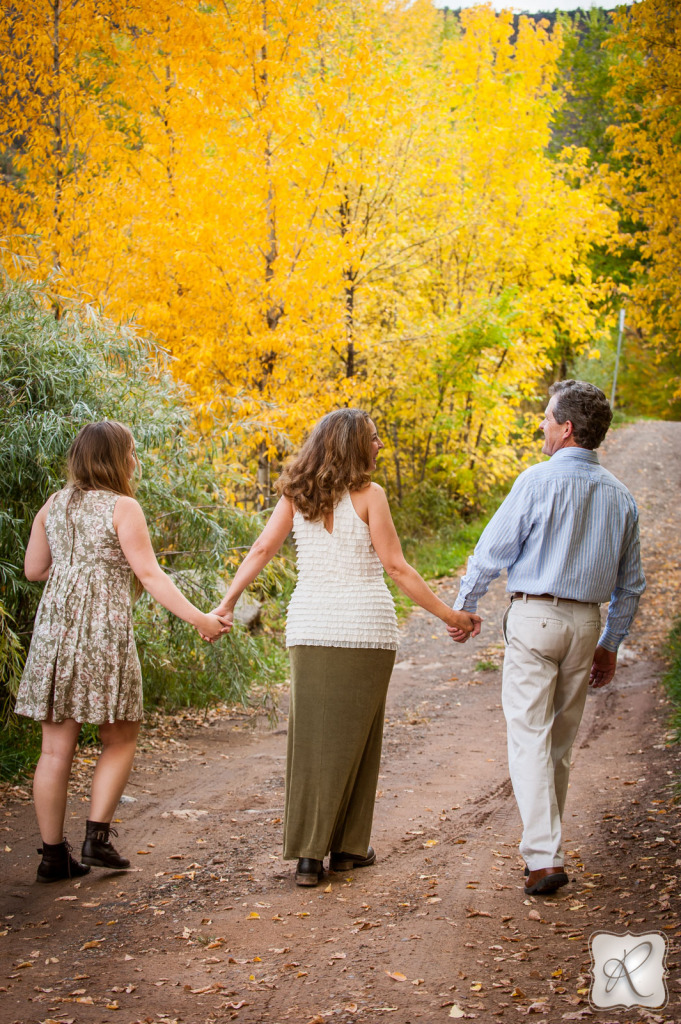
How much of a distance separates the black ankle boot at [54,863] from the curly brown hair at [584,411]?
9.20ft

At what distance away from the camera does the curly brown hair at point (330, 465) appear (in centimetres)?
379

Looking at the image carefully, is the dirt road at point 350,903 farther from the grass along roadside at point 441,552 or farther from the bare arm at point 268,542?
the grass along roadside at point 441,552

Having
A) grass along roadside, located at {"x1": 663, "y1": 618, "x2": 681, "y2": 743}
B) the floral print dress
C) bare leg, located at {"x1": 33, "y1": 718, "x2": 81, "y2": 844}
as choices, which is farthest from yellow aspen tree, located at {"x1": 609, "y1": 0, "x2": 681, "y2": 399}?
bare leg, located at {"x1": 33, "y1": 718, "x2": 81, "y2": 844}

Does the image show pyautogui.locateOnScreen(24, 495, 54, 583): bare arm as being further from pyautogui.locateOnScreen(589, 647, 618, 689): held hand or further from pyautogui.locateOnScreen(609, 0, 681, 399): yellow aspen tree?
pyautogui.locateOnScreen(609, 0, 681, 399): yellow aspen tree

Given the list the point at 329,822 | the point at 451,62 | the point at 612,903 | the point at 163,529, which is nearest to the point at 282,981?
the point at 329,822

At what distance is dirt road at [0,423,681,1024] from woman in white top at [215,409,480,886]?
1.23ft

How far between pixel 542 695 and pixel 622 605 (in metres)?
0.58

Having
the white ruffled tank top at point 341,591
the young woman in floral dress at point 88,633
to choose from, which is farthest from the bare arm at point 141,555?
the white ruffled tank top at point 341,591

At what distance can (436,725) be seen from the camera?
23.2 ft

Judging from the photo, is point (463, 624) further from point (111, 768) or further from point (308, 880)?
point (111, 768)

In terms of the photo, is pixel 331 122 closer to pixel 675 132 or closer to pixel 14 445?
pixel 675 132

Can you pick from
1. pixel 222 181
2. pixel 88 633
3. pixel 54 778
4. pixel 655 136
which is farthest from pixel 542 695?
pixel 222 181

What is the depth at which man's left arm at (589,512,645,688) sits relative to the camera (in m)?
3.83

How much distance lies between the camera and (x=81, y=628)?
389cm
